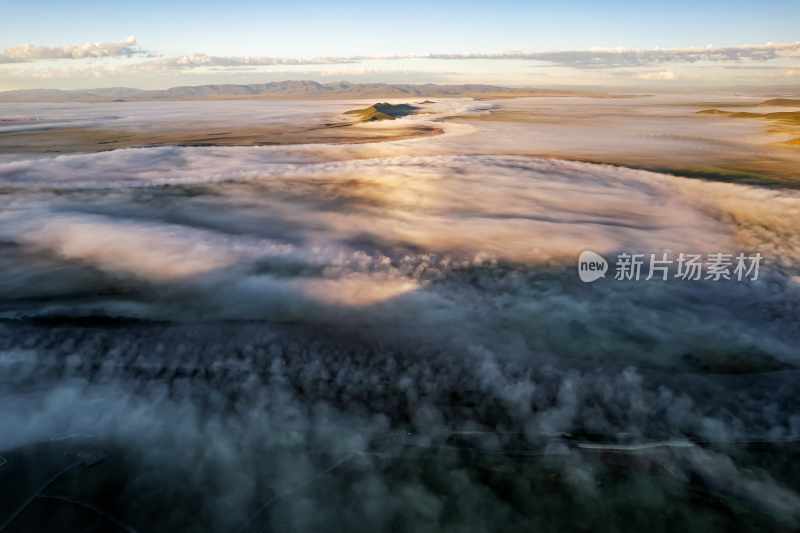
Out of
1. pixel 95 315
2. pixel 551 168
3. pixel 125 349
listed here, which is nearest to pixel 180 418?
pixel 125 349

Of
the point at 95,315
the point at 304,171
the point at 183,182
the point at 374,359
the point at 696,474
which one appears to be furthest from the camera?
the point at 304,171

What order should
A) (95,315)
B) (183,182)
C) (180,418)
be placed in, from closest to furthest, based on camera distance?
(180,418) < (95,315) < (183,182)

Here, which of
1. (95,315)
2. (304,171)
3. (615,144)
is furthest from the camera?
(615,144)

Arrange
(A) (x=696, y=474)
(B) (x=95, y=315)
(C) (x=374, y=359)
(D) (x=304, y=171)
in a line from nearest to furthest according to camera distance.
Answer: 1. (A) (x=696, y=474)
2. (C) (x=374, y=359)
3. (B) (x=95, y=315)
4. (D) (x=304, y=171)

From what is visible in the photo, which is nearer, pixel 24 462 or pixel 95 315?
pixel 24 462

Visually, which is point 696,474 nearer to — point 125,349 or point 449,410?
point 449,410

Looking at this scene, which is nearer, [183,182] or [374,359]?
[374,359]

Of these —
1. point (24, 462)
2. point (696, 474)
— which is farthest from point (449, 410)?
point (24, 462)

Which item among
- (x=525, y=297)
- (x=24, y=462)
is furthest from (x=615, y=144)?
(x=24, y=462)

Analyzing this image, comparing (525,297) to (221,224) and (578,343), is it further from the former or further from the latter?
(221,224)
